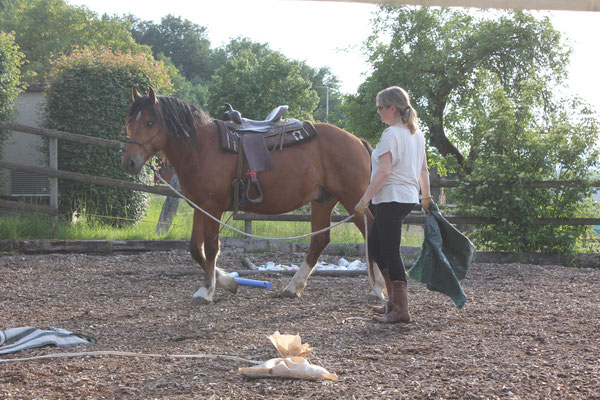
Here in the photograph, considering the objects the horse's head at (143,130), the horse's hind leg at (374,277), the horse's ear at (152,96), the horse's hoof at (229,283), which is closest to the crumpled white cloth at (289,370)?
the horse's hind leg at (374,277)

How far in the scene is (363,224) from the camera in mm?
5434

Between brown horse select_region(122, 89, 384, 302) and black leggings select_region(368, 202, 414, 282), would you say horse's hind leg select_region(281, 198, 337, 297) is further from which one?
black leggings select_region(368, 202, 414, 282)

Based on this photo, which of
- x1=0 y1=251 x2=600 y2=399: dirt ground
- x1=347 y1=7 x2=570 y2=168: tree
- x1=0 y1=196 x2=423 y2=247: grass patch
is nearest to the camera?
x1=0 y1=251 x2=600 y2=399: dirt ground

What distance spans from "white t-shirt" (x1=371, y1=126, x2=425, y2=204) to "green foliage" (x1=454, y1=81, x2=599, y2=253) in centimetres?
466

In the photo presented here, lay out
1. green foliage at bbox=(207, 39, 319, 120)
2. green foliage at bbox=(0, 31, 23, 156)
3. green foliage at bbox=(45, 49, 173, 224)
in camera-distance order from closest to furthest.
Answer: green foliage at bbox=(45, 49, 173, 224) < green foliage at bbox=(0, 31, 23, 156) < green foliage at bbox=(207, 39, 319, 120)

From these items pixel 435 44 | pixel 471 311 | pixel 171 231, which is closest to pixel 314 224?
pixel 471 311

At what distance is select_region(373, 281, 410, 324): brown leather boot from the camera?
14.3 feet

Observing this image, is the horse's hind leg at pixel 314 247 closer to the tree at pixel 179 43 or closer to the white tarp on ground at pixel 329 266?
the white tarp on ground at pixel 329 266

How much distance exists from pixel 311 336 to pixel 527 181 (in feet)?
18.9

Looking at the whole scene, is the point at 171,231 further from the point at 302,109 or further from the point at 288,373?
the point at 302,109

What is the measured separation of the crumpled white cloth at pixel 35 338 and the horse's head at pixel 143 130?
1752mm

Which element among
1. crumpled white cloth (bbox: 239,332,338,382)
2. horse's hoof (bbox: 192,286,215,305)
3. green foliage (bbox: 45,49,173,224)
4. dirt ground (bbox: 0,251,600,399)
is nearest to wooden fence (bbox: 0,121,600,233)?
green foliage (bbox: 45,49,173,224)

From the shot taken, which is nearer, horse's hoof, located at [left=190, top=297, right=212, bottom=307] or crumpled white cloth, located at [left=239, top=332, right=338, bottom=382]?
crumpled white cloth, located at [left=239, top=332, right=338, bottom=382]

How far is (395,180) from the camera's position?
4250 mm
